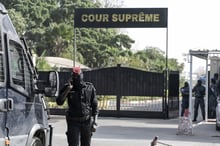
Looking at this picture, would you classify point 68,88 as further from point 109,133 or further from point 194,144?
point 109,133

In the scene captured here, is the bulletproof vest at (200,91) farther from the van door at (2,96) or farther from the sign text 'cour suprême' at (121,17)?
the van door at (2,96)

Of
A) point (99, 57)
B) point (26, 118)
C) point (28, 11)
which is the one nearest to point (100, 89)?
point (26, 118)

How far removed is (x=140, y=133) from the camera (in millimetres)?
15469

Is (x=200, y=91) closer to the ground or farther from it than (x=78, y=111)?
closer to the ground

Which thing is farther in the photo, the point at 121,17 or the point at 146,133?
the point at 121,17

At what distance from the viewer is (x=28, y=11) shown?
1877 inches

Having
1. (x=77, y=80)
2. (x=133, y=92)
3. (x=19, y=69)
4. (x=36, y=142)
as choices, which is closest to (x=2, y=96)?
(x=19, y=69)

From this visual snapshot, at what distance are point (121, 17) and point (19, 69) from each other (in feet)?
48.4

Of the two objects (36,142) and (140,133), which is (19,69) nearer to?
(36,142)

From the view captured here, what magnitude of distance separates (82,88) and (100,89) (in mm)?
13035

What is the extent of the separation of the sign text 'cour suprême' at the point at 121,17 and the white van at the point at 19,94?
13.8 metres

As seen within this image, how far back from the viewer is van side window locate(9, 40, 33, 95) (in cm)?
626

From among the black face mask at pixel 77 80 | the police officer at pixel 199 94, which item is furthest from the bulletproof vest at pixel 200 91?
the black face mask at pixel 77 80

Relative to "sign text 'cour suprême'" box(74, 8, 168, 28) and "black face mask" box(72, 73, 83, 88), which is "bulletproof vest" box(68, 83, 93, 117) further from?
"sign text 'cour suprême'" box(74, 8, 168, 28)
